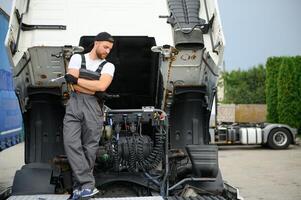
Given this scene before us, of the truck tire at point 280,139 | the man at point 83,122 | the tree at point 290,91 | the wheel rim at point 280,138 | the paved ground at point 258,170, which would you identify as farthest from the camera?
the tree at point 290,91

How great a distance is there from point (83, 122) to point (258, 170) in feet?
28.3

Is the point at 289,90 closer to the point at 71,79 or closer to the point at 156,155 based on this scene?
the point at 156,155

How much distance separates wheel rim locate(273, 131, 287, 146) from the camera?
19.0 meters

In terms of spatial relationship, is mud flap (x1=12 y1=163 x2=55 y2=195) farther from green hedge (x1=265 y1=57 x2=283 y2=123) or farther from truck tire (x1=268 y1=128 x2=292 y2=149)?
green hedge (x1=265 y1=57 x2=283 y2=123)

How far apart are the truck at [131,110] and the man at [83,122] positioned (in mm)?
547

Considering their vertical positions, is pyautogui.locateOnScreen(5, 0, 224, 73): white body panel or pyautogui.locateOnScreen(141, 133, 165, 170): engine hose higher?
pyautogui.locateOnScreen(5, 0, 224, 73): white body panel

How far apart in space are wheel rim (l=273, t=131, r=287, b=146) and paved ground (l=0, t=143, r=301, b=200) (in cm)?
42

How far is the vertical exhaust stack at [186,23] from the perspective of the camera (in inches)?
242

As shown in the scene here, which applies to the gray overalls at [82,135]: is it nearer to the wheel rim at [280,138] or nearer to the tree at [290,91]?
the wheel rim at [280,138]

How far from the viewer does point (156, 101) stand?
7.00m

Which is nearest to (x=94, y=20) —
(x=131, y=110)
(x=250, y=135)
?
(x=131, y=110)

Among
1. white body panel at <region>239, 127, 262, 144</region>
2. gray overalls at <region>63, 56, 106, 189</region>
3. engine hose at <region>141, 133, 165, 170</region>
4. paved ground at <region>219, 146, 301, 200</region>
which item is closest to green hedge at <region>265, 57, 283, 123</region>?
paved ground at <region>219, 146, 301, 200</region>

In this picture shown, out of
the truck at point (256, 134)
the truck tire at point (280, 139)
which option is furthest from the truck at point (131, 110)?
the truck tire at point (280, 139)

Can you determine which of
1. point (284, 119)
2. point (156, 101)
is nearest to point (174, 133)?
point (156, 101)
